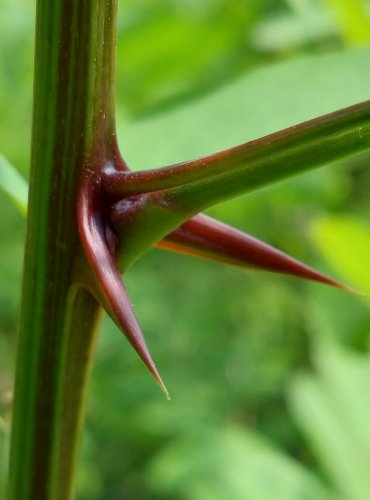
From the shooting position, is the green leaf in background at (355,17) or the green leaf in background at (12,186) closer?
the green leaf in background at (12,186)

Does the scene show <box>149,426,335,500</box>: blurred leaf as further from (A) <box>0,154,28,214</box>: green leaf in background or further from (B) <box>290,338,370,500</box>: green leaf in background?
(A) <box>0,154,28,214</box>: green leaf in background

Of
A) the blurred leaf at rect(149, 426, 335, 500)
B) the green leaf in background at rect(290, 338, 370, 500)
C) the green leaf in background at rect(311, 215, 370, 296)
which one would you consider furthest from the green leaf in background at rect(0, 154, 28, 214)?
the blurred leaf at rect(149, 426, 335, 500)

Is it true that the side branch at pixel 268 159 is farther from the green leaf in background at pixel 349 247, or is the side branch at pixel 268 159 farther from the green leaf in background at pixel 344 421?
the green leaf in background at pixel 344 421

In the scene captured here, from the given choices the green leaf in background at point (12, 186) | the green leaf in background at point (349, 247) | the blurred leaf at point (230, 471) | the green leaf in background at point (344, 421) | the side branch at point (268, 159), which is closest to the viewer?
the side branch at point (268, 159)

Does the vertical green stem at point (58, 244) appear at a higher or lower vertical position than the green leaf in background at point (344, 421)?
higher

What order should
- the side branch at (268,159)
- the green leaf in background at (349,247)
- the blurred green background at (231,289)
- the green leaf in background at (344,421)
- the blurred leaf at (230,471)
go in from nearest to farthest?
the side branch at (268,159)
the blurred green background at (231,289)
the green leaf in background at (349,247)
the green leaf in background at (344,421)
the blurred leaf at (230,471)

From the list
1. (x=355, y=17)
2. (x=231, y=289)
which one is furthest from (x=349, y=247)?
(x=231, y=289)

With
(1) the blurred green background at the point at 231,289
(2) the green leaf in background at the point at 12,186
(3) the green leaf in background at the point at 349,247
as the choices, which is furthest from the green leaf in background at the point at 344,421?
(2) the green leaf in background at the point at 12,186
